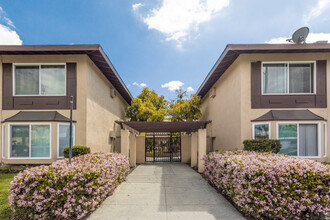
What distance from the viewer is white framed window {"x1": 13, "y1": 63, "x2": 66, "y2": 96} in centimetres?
899

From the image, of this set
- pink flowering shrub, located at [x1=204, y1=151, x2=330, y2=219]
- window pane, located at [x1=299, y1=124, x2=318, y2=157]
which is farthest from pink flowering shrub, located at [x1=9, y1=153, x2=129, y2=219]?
window pane, located at [x1=299, y1=124, x2=318, y2=157]

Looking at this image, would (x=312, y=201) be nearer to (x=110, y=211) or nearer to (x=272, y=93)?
(x=110, y=211)

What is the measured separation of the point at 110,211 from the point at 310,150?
8.93 m

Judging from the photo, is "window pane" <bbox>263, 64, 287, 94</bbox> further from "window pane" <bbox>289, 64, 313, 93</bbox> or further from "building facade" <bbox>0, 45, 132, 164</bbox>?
"building facade" <bbox>0, 45, 132, 164</bbox>

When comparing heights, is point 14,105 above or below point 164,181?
above

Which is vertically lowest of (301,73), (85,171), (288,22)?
(85,171)

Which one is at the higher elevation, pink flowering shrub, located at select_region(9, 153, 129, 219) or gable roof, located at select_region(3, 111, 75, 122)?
gable roof, located at select_region(3, 111, 75, 122)

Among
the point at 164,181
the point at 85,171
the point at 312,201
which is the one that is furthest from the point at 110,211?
the point at 312,201

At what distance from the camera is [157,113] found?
1767cm

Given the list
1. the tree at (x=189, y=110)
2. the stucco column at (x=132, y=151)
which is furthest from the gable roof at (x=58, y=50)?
the tree at (x=189, y=110)

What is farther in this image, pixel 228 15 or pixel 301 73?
pixel 228 15

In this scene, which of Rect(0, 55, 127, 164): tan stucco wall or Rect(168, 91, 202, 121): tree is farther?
Rect(168, 91, 202, 121): tree

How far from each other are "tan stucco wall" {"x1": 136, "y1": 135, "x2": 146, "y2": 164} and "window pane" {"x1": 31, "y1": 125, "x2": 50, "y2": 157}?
6.13m

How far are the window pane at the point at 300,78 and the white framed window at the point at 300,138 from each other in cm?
175
